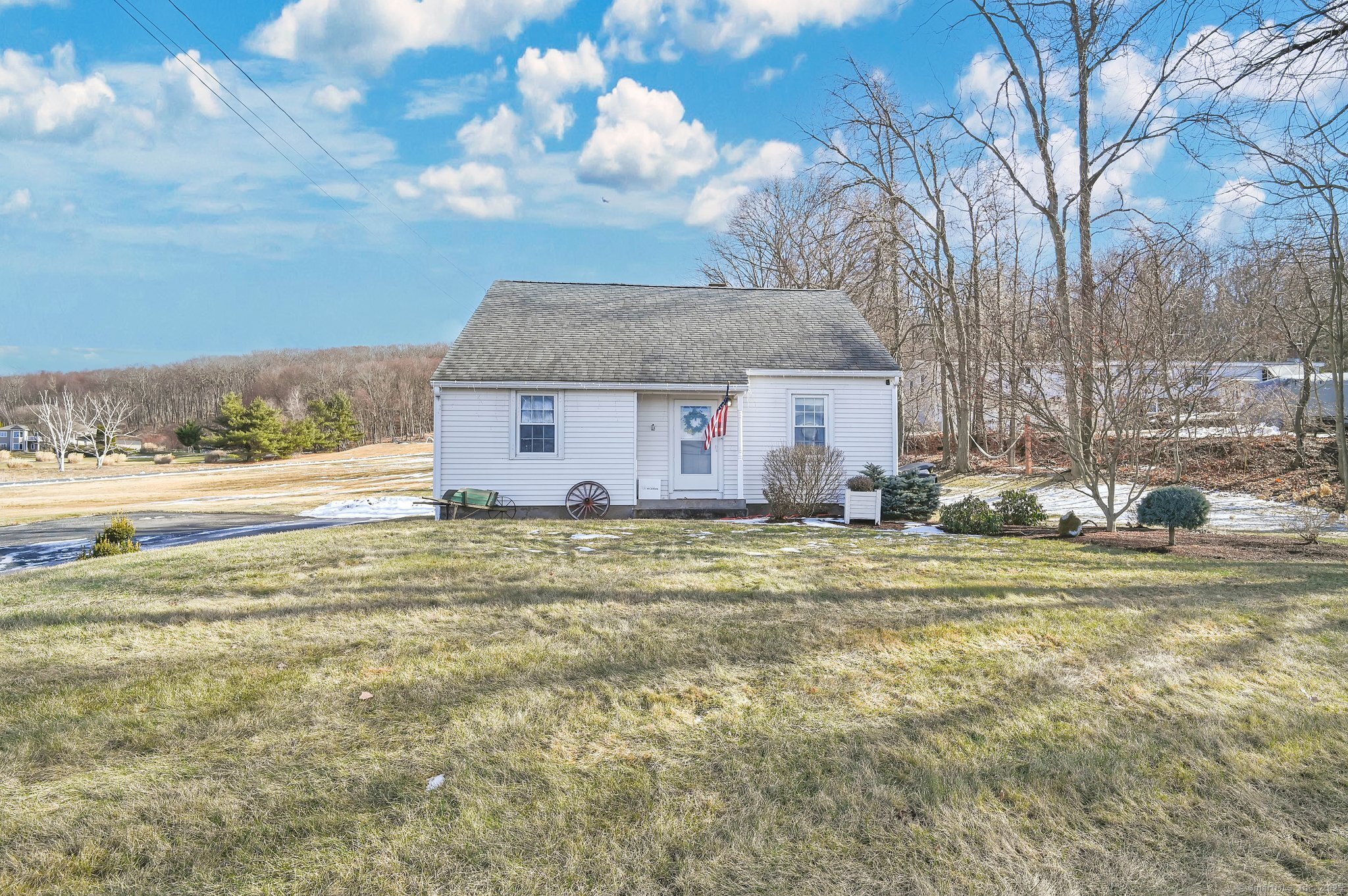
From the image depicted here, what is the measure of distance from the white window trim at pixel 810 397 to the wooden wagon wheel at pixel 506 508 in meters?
5.70

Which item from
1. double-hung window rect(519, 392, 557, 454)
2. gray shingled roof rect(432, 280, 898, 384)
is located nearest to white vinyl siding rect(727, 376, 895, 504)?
gray shingled roof rect(432, 280, 898, 384)

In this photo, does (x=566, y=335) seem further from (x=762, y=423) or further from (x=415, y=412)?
(x=415, y=412)

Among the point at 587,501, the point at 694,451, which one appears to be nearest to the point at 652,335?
the point at 694,451

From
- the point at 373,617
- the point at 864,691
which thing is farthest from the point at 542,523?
the point at 864,691

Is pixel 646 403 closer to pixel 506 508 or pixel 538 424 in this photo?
pixel 538 424

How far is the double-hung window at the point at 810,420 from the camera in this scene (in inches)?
586

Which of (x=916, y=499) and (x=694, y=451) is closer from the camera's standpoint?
(x=916, y=499)

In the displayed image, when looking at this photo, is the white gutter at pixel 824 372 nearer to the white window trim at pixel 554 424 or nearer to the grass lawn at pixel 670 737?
the white window trim at pixel 554 424

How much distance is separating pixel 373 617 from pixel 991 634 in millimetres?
4929

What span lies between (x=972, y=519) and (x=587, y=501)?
23.1 feet

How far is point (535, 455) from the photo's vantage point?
1388 centimetres

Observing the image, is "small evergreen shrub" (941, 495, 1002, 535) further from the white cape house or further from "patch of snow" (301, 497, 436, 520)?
"patch of snow" (301, 497, 436, 520)

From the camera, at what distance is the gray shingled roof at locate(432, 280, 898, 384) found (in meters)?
14.3

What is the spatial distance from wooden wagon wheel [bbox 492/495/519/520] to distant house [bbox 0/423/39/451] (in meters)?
89.5
